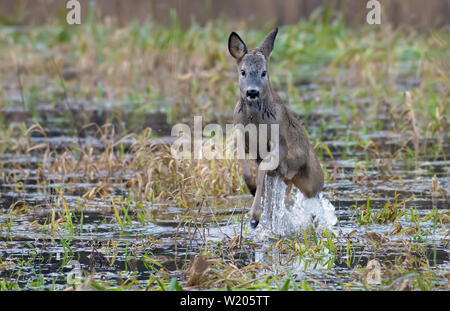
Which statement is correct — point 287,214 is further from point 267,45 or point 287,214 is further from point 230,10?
point 230,10

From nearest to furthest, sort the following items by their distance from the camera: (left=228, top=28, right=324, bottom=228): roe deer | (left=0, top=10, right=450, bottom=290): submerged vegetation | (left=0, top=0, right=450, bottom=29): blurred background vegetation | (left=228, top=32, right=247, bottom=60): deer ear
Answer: (left=0, top=10, right=450, bottom=290): submerged vegetation, (left=228, top=28, right=324, bottom=228): roe deer, (left=228, top=32, right=247, bottom=60): deer ear, (left=0, top=0, right=450, bottom=29): blurred background vegetation

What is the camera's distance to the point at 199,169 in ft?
31.7

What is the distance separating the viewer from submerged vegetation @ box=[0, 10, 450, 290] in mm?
6742

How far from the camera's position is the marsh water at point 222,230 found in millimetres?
6742

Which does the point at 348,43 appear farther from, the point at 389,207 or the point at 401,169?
the point at 389,207

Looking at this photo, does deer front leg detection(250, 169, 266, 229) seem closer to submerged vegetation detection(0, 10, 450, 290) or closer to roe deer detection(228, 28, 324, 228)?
roe deer detection(228, 28, 324, 228)

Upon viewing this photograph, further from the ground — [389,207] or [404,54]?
[404,54]

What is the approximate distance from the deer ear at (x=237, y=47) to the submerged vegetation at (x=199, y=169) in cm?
123

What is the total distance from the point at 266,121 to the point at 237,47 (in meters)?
0.72

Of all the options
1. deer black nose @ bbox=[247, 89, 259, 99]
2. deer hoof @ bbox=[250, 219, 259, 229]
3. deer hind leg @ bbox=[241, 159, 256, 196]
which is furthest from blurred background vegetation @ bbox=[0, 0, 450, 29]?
deer hoof @ bbox=[250, 219, 259, 229]

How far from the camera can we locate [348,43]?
60.5 feet

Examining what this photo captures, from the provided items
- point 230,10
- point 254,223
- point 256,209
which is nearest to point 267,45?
point 256,209

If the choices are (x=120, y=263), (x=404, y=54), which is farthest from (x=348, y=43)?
(x=120, y=263)
